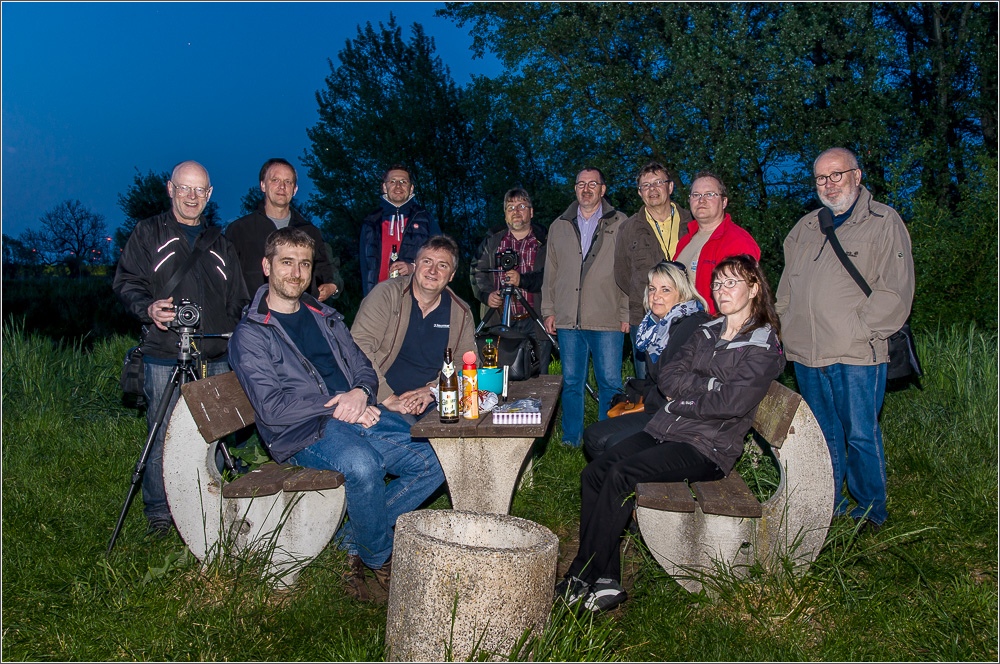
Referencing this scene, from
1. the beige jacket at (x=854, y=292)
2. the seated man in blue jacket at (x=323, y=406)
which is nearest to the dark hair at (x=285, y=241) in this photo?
the seated man in blue jacket at (x=323, y=406)

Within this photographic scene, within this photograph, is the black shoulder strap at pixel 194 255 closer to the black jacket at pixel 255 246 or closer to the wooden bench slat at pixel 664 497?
the black jacket at pixel 255 246

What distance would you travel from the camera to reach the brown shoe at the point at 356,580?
3.57 m

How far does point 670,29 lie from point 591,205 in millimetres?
6357

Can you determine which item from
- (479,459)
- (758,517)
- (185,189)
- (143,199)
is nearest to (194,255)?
(185,189)

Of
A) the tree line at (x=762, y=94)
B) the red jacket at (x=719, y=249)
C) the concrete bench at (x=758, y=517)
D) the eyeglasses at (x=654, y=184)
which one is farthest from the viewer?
the tree line at (x=762, y=94)

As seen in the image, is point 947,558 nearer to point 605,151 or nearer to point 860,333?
point 860,333

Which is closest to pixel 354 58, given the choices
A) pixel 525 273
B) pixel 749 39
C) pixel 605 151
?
pixel 605 151

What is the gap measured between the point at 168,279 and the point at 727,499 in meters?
3.00

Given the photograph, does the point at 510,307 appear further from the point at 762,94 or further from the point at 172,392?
the point at 762,94

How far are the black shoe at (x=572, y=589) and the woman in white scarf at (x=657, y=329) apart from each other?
86 centimetres

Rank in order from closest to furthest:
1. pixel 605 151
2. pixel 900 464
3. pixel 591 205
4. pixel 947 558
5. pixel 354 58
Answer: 1. pixel 947 558
2. pixel 900 464
3. pixel 591 205
4. pixel 605 151
5. pixel 354 58

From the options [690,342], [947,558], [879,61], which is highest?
[879,61]

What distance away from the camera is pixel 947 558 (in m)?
3.91

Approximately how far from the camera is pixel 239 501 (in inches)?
141
